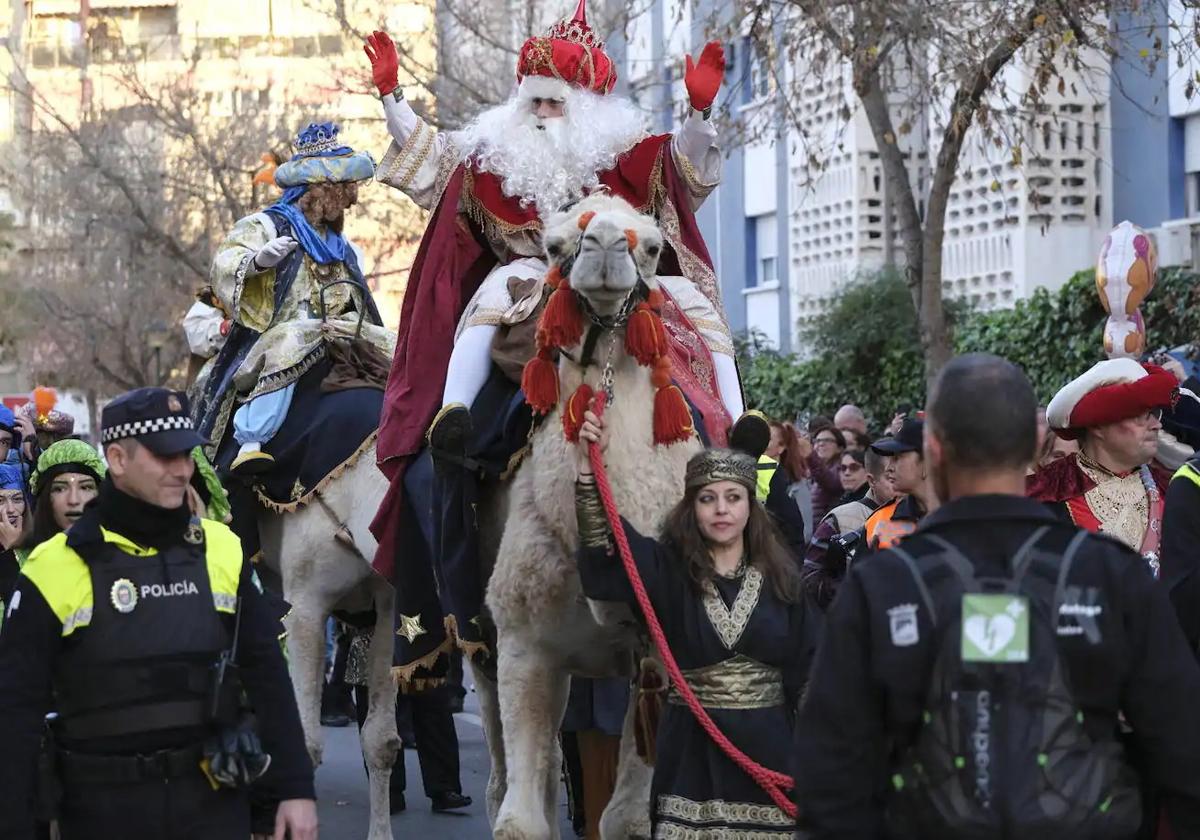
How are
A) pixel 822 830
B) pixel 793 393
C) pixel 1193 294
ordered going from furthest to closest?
pixel 793 393, pixel 1193 294, pixel 822 830

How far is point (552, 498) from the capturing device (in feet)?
22.7

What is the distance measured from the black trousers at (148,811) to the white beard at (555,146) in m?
3.49

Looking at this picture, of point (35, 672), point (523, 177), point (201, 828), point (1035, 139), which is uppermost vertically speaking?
point (1035, 139)

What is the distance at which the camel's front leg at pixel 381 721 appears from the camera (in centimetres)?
946

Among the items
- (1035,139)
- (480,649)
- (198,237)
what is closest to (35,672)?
(480,649)

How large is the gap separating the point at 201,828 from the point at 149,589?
61cm

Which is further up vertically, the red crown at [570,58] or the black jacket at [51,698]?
the red crown at [570,58]

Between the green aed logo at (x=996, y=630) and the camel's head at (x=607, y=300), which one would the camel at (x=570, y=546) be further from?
the green aed logo at (x=996, y=630)

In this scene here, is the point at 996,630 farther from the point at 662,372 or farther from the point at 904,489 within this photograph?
the point at 904,489

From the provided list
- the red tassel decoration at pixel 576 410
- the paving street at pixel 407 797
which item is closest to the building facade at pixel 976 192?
the paving street at pixel 407 797

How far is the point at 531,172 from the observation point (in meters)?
8.11

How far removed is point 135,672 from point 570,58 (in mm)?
4023

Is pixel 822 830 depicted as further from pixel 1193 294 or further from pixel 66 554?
pixel 1193 294

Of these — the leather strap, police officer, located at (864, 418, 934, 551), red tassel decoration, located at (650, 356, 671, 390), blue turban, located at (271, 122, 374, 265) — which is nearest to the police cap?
the leather strap
